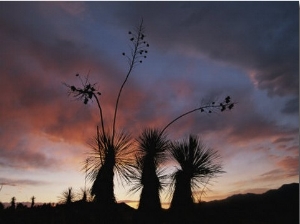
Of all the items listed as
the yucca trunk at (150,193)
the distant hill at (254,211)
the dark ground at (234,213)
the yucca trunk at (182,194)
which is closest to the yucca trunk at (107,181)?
the dark ground at (234,213)

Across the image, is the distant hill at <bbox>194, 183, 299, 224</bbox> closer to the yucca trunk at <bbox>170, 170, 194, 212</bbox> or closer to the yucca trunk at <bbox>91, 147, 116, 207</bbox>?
the yucca trunk at <bbox>170, 170, 194, 212</bbox>

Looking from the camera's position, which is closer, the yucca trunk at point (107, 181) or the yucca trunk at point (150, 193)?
the yucca trunk at point (107, 181)

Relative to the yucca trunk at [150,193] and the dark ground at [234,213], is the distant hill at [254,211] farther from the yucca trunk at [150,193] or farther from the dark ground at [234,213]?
the yucca trunk at [150,193]

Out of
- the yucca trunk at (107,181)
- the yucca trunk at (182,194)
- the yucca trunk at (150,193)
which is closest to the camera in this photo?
the yucca trunk at (107,181)

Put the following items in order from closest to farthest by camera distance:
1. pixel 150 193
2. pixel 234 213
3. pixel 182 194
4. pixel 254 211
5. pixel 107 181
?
pixel 107 181, pixel 254 211, pixel 234 213, pixel 182 194, pixel 150 193

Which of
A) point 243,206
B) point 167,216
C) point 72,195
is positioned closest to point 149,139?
point 167,216

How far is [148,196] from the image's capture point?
14289 millimetres

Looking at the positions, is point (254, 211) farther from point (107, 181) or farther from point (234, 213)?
point (107, 181)

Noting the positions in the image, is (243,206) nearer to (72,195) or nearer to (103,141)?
(103,141)

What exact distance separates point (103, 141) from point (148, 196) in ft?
13.4

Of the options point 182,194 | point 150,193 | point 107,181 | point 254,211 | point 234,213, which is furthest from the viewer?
point 150,193

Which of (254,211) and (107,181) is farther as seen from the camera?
(254,211)

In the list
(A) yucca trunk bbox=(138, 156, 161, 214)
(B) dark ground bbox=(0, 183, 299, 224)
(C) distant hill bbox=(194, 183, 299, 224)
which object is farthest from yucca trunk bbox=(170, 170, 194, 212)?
(A) yucca trunk bbox=(138, 156, 161, 214)

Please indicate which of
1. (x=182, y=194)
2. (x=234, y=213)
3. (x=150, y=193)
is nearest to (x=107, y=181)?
(x=150, y=193)
